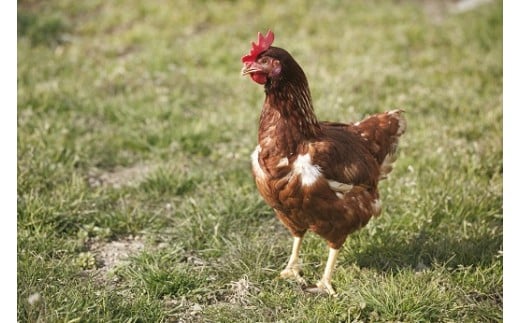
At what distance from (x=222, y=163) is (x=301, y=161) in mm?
1998

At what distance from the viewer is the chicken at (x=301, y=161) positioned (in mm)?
3459

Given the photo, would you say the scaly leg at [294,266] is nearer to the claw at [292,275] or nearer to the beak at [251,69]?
the claw at [292,275]

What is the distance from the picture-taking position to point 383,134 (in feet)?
13.6

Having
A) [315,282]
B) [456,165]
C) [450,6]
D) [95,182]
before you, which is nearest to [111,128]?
[95,182]

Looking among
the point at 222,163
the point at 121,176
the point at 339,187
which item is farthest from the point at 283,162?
the point at 121,176

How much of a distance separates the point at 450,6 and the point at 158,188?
21.1ft

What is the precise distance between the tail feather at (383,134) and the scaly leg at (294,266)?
0.75 metres

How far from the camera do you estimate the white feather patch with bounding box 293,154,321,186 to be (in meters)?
3.50

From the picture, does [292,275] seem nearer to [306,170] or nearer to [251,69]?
[306,170]

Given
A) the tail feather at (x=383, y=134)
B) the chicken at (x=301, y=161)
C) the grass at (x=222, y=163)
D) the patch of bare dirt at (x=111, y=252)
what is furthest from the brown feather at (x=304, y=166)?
the patch of bare dirt at (x=111, y=252)

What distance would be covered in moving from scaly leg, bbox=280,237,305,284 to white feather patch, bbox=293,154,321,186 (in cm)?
68

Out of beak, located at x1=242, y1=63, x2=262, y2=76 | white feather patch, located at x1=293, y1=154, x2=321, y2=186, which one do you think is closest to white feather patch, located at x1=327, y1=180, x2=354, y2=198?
white feather patch, located at x1=293, y1=154, x2=321, y2=186

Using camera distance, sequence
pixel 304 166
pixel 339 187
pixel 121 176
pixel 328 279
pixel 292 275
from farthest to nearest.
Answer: pixel 121 176, pixel 292 275, pixel 328 279, pixel 339 187, pixel 304 166

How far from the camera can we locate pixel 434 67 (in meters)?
7.42
